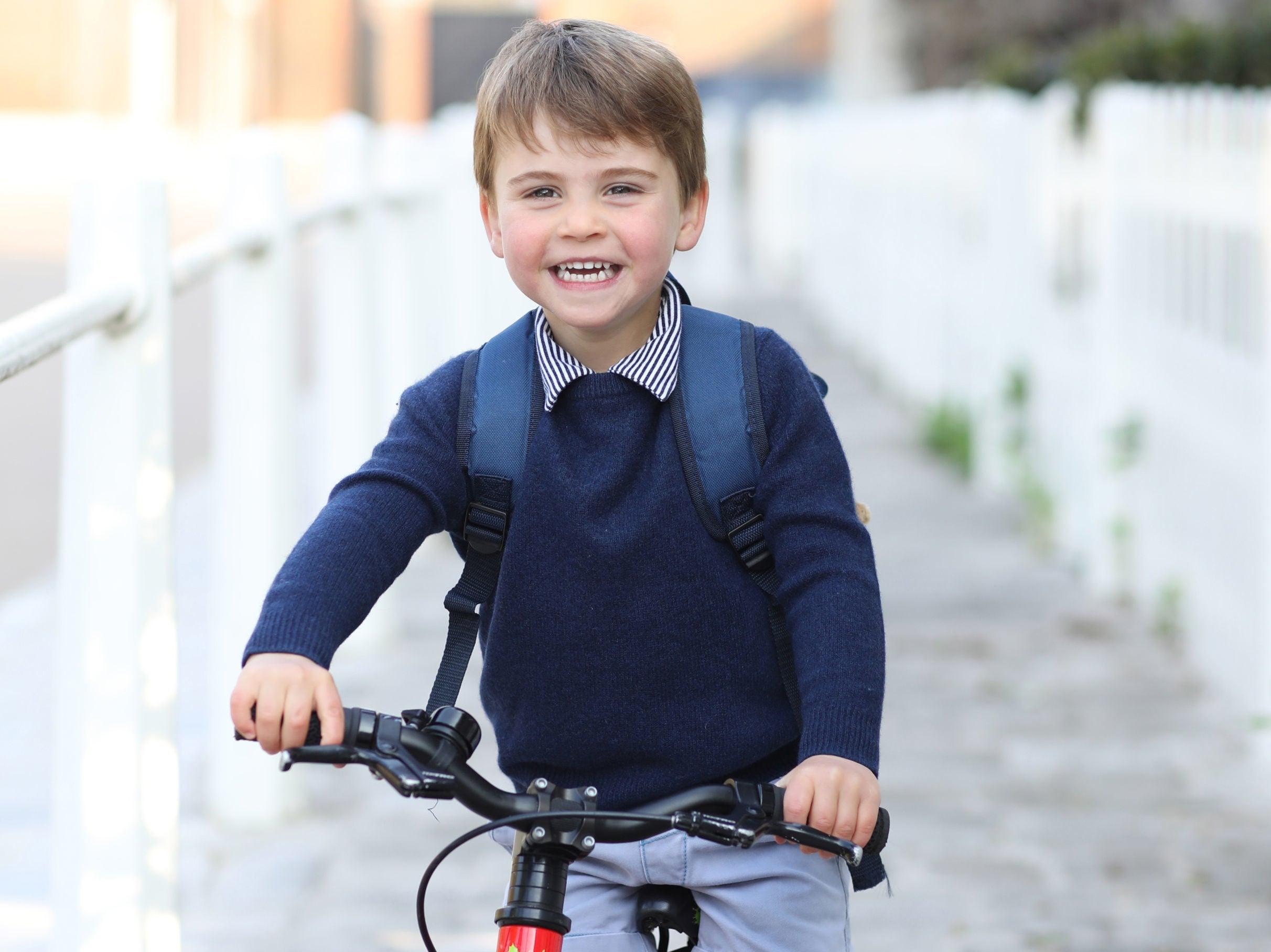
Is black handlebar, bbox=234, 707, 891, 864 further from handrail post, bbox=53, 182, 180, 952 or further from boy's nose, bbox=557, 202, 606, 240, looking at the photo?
handrail post, bbox=53, 182, 180, 952

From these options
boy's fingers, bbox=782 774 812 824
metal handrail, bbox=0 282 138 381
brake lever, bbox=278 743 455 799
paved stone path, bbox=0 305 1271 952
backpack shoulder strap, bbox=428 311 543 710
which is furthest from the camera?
paved stone path, bbox=0 305 1271 952

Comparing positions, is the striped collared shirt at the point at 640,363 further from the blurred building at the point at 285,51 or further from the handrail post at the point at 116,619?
the blurred building at the point at 285,51

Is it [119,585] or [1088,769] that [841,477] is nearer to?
[119,585]

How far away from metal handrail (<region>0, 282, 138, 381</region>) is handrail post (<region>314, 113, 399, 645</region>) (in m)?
2.72

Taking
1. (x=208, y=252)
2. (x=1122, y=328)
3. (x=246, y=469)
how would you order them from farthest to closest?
(x=1122, y=328), (x=246, y=469), (x=208, y=252)

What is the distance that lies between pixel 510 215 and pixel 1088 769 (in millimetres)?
3066

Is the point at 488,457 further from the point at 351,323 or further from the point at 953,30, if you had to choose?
the point at 953,30

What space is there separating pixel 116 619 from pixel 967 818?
7.38 feet

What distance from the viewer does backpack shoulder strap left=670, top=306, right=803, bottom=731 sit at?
200 cm

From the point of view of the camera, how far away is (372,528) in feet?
6.26

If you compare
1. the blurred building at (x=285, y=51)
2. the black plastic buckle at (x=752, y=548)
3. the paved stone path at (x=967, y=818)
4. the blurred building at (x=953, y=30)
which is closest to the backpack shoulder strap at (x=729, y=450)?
the black plastic buckle at (x=752, y=548)

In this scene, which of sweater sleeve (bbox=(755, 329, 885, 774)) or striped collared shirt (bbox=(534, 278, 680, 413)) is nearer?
sweater sleeve (bbox=(755, 329, 885, 774))

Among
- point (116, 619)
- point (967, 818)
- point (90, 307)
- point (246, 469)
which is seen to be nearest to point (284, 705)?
point (90, 307)

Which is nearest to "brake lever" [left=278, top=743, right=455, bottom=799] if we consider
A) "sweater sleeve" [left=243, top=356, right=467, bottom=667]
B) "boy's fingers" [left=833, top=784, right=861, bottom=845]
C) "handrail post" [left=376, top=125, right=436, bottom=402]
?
"sweater sleeve" [left=243, top=356, right=467, bottom=667]
